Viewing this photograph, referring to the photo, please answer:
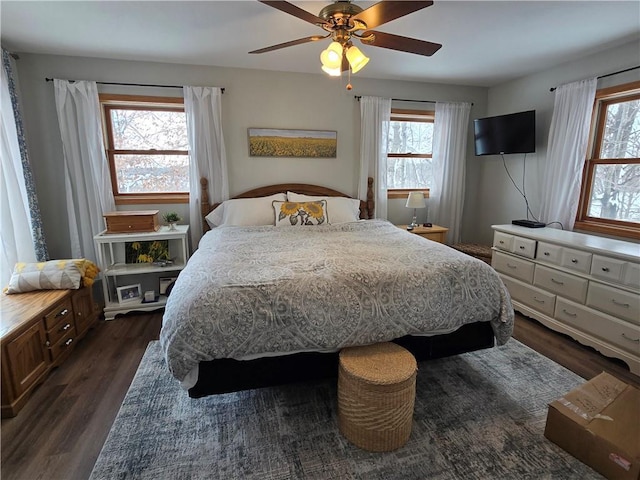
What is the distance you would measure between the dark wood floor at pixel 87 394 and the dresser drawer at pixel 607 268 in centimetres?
61

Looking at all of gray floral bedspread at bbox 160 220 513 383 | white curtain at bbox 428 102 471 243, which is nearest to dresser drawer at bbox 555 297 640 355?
gray floral bedspread at bbox 160 220 513 383

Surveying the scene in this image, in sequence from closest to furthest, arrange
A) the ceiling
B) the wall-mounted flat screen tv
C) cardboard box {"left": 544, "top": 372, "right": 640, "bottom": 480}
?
cardboard box {"left": 544, "top": 372, "right": 640, "bottom": 480}
the ceiling
the wall-mounted flat screen tv

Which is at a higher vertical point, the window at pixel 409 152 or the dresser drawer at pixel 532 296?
the window at pixel 409 152

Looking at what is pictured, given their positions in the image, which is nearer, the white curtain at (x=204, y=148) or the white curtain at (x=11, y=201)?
the white curtain at (x=11, y=201)

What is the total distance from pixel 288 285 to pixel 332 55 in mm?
1386

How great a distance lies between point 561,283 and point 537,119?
1949 mm

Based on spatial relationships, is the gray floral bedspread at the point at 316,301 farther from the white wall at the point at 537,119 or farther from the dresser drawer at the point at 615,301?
the white wall at the point at 537,119

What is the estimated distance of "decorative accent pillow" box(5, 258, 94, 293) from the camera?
2.38 m

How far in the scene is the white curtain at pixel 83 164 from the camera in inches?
120

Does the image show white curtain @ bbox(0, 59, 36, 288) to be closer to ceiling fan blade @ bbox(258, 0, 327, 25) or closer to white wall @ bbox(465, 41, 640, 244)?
ceiling fan blade @ bbox(258, 0, 327, 25)

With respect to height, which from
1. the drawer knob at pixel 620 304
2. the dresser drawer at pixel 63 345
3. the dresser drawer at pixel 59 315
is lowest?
the dresser drawer at pixel 63 345

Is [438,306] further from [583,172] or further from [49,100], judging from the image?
[49,100]

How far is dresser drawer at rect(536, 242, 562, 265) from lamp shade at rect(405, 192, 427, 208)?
1.33 meters

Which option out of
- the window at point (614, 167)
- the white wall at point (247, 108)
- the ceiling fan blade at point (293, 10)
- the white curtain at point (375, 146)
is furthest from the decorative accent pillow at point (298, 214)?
the window at point (614, 167)
